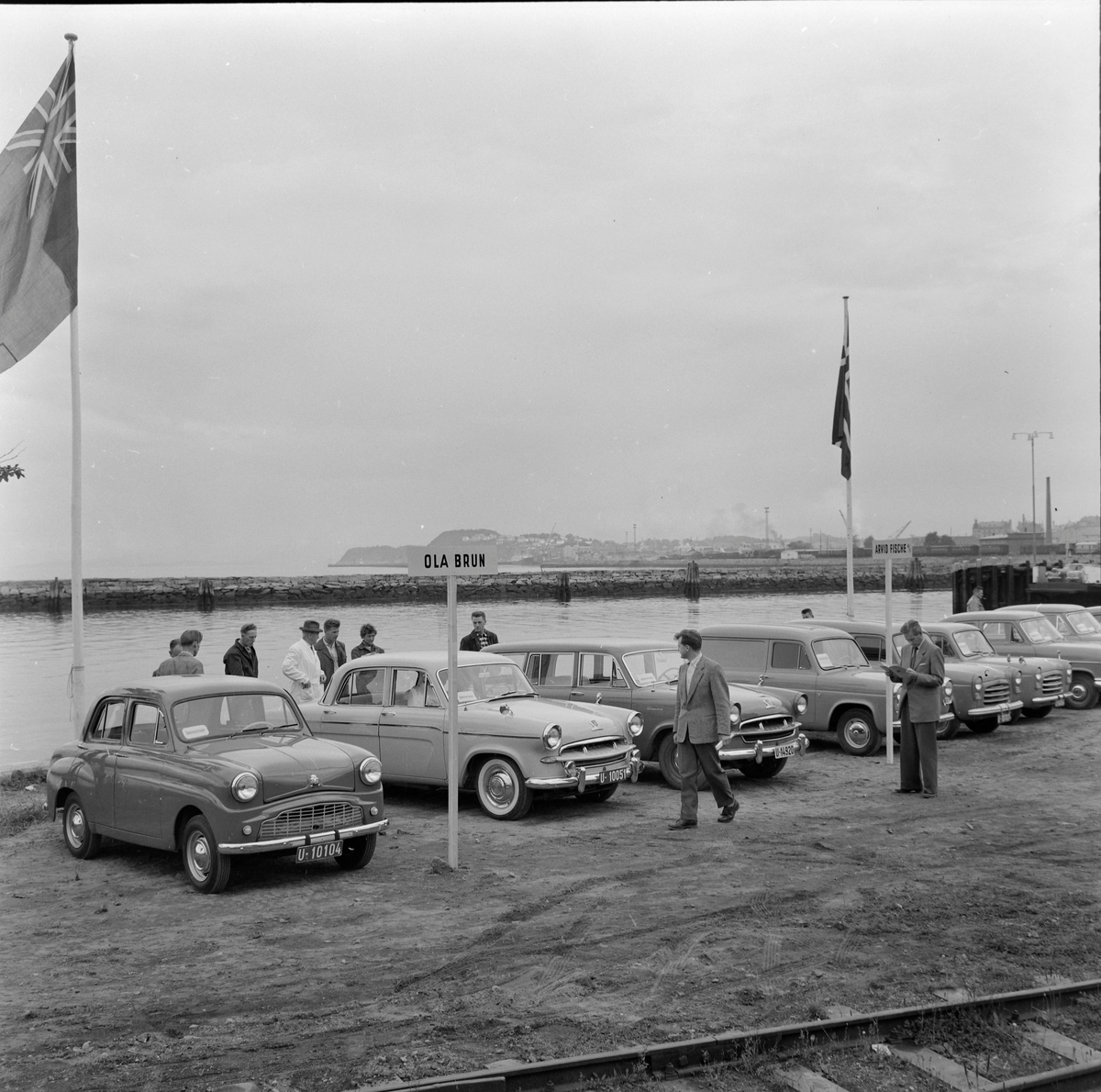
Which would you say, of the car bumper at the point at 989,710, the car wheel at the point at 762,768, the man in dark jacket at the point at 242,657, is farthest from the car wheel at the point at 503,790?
the car bumper at the point at 989,710

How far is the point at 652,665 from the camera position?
45.8 feet

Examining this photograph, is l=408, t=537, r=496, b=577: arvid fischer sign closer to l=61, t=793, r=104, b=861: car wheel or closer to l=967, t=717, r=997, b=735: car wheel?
l=61, t=793, r=104, b=861: car wheel

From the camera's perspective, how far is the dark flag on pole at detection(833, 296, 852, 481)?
19.5 meters

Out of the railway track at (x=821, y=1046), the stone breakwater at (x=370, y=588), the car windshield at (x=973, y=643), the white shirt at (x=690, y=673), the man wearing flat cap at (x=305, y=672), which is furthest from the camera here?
the stone breakwater at (x=370, y=588)

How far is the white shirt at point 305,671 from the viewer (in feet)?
45.3

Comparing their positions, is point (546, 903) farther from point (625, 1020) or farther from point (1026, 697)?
point (1026, 697)

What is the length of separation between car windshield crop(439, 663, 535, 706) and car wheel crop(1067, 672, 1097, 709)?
1244 centimetres

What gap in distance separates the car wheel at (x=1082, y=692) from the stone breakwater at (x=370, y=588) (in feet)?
191

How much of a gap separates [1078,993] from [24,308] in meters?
10.8

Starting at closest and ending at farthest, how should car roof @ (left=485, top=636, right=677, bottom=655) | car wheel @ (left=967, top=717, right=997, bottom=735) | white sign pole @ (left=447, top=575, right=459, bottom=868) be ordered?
1. white sign pole @ (left=447, top=575, right=459, bottom=868)
2. car roof @ (left=485, top=636, right=677, bottom=655)
3. car wheel @ (left=967, top=717, right=997, bottom=735)

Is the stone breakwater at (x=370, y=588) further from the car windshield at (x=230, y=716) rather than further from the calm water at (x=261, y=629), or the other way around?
the car windshield at (x=230, y=716)

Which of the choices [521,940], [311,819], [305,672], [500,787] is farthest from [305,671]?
[521,940]

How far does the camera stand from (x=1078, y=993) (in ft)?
19.8

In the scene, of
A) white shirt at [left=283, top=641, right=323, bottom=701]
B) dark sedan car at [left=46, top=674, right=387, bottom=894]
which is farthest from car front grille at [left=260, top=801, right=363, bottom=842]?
white shirt at [left=283, top=641, right=323, bottom=701]
